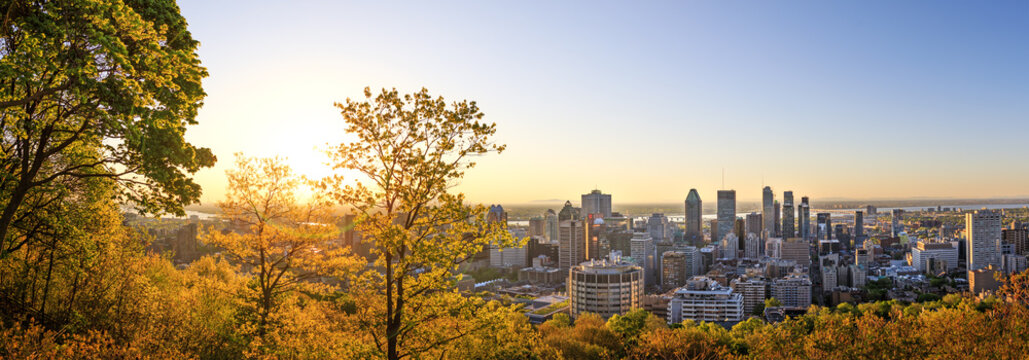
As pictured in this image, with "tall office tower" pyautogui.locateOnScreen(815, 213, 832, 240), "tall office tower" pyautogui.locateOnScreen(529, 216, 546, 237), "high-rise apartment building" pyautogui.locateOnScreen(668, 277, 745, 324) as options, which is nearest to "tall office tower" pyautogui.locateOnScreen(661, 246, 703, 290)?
"high-rise apartment building" pyautogui.locateOnScreen(668, 277, 745, 324)

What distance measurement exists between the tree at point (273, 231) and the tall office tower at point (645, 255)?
90.1 meters

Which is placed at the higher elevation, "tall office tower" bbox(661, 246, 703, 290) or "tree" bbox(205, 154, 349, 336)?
"tree" bbox(205, 154, 349, 336)

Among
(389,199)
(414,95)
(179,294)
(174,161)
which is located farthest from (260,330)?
(179,294)

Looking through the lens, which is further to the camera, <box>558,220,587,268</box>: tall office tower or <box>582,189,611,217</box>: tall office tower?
<box>582,189,611,217</box>: tall office tower

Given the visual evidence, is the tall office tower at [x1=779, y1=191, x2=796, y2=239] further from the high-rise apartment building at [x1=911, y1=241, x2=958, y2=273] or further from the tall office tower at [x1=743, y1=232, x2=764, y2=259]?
the high-rise apartment building at [x1=911, y1=241, x2=958, y2=273]

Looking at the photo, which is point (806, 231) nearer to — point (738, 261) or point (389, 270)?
point (738, 261)

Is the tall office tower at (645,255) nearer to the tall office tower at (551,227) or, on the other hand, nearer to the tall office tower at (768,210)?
the tall office tower at (551,227)

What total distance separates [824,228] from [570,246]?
90.6m

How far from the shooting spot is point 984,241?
97.1 m

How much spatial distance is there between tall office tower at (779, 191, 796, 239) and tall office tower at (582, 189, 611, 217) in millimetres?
50791

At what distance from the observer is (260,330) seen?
1091cm

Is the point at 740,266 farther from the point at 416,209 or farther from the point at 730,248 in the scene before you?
the point at 416,209

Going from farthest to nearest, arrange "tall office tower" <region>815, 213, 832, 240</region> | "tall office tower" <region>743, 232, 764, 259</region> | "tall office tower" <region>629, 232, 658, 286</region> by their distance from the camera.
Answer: "tall office tower" <region>815, 213, 832, 240</region> < "tall office tower" <region>743, 232, 764, 259</region> < "tall office tower" <region>629, 232, 658, 286</region>

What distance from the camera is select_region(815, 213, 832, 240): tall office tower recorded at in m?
153
